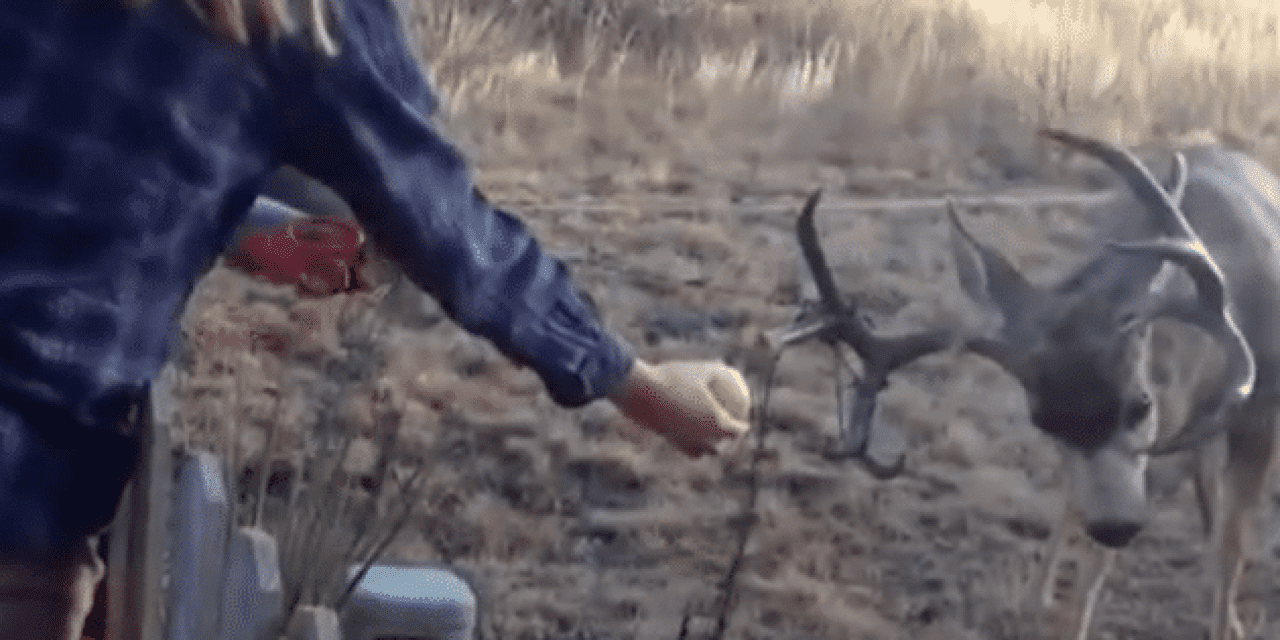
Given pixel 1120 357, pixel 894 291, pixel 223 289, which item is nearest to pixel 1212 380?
pixel 1120 357

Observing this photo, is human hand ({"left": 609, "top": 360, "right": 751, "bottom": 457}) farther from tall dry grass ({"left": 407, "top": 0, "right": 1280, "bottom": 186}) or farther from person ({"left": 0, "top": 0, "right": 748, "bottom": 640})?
tall dry grass ({"left": 407, "top": 0, "right": 1280, "bottom": 186})

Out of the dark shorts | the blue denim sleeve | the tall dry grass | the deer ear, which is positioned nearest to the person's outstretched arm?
the blue denim sleeve

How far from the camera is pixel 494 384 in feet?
9.40

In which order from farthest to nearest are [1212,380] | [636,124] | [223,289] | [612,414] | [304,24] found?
[1212,380] < [636,124] < [612,414] < [223,289] < [304,24]

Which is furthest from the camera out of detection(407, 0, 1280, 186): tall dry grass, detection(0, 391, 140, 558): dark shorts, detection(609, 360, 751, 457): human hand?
detection(407, 0, 1280, 186): tall dry grass

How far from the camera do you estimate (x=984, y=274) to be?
10.3ft

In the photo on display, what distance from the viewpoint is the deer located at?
122 inches

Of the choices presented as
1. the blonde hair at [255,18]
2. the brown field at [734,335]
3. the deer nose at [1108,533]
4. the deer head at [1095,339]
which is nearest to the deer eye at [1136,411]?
the deer head at [1095,339]

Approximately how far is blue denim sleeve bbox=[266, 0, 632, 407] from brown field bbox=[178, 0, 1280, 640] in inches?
42.6

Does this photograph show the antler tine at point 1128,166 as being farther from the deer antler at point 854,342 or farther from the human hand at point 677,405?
the human hand at point 677,405

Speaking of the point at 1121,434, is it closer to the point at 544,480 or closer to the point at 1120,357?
the point at 1120,357

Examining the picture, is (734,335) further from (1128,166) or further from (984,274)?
(1128,166)

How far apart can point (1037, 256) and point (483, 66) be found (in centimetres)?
102

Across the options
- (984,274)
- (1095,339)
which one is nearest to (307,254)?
(984,274)
